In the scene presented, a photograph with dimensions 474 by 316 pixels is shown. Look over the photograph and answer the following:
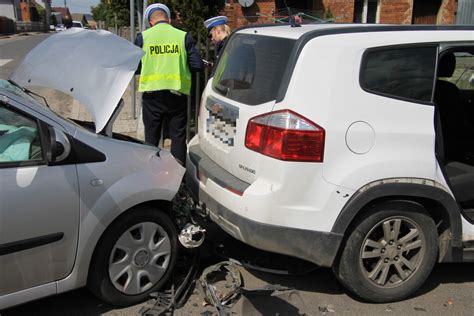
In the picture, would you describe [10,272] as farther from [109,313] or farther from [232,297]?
[232,297]

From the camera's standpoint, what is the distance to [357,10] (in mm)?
19094

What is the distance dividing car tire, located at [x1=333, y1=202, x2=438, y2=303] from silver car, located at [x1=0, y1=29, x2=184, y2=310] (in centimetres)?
121

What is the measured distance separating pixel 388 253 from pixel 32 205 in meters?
2.24

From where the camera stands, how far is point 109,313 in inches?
134

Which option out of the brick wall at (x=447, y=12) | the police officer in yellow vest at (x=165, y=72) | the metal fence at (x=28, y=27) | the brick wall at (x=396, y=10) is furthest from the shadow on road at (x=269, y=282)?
the metal fence at (x=28, y=27)

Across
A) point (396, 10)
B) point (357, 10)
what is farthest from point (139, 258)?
point (396, 10)

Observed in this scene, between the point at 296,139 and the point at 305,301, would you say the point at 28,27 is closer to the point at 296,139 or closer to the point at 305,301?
the point at 305,301

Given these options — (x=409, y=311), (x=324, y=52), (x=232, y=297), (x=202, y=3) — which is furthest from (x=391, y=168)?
(x=202, y=3)

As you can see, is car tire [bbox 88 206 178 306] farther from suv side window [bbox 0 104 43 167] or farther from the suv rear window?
the suv rear window

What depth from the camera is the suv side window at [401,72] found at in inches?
126

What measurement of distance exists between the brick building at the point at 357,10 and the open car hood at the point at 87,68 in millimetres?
14434

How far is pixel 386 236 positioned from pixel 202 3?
6.77 metres

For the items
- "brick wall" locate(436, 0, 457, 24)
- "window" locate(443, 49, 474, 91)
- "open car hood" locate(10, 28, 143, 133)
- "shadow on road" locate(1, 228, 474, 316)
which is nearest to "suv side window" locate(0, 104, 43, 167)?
"open car hood" locate(10, 28, 143, 133)

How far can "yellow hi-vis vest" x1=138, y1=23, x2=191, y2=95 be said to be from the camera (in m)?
4.98
